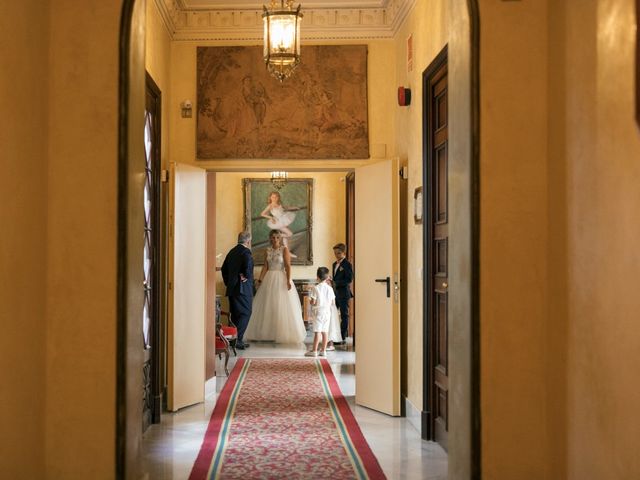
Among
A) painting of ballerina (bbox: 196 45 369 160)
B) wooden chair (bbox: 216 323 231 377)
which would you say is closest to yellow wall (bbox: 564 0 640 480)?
painting of ballerina (bbox: 196 45 369 160)

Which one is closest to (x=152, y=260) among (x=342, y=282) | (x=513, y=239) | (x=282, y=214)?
(x=513, y=239)

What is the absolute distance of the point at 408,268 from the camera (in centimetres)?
705

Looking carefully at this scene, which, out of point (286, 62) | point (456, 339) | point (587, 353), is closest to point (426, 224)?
point (286, 62)

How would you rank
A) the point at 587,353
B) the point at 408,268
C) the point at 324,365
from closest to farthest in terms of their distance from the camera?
the point at 587,353
the point at 408,268
the point at 324,365

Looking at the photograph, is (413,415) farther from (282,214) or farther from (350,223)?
(282,214)

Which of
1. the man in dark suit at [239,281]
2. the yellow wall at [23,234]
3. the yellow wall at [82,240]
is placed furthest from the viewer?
the man in dark suit at [239,281]

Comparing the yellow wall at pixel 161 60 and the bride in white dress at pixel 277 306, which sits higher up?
the yellow wall at pixel 161 60

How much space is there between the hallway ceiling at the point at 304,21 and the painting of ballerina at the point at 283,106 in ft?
0.44

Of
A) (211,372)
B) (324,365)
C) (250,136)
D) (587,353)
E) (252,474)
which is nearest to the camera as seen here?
(587,353)

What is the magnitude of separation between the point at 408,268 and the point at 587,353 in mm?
3765

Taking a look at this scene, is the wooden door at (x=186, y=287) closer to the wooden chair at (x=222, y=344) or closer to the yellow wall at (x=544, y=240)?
the wooden chair at (x=222, y=344)

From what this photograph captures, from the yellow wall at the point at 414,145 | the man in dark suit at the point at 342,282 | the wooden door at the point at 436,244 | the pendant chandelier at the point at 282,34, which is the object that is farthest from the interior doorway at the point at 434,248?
the man in dark suit at the point at 342,282

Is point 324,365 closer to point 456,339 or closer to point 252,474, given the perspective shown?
A: point 252,474

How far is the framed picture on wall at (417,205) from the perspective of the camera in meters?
6.41
